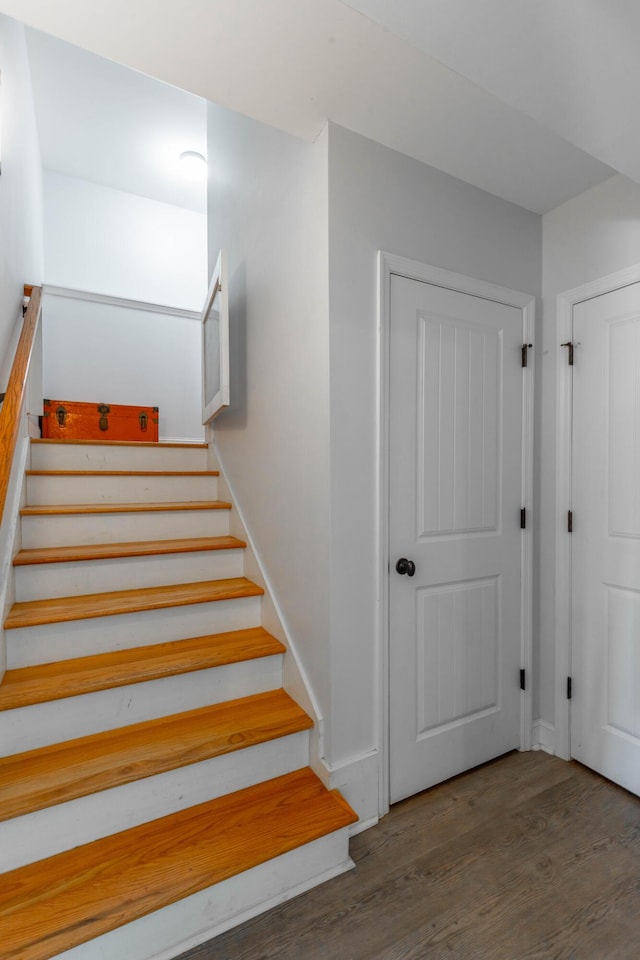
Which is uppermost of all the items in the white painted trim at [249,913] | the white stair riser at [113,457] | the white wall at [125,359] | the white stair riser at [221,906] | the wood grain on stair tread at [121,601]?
the white wall at [125,359]

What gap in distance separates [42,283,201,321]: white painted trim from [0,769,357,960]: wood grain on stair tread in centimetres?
369

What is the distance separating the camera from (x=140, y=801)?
1414 millimetres

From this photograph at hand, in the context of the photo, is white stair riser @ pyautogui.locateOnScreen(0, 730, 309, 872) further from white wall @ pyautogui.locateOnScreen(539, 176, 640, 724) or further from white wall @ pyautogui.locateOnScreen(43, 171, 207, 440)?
white wall @ pyautogui.locateOnScreen(43, 171, 207, 440)

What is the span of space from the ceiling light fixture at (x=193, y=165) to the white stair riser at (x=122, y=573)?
325cm

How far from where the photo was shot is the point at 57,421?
11.5 ft

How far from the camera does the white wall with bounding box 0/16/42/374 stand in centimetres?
208

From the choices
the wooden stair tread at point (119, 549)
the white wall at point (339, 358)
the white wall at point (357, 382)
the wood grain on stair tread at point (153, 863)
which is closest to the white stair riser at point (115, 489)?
the wooden stair tread at point (119, 549)

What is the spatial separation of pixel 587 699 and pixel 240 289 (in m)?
2.50

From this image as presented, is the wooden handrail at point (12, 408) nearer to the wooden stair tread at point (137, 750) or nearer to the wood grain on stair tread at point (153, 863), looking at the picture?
the wooden stair tread at point (137, 750)

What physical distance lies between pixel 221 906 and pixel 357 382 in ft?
5.18

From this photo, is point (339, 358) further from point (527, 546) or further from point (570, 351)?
point (527, 546)

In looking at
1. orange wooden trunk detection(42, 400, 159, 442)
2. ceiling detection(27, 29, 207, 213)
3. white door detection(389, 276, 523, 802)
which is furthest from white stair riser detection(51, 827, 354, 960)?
ceiling detection(27, 29, 207, 213)

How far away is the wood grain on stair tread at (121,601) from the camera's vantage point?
165cm

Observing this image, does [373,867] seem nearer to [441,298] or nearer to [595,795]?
[595,795]
